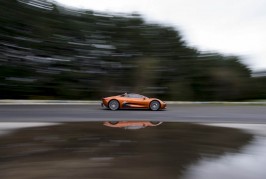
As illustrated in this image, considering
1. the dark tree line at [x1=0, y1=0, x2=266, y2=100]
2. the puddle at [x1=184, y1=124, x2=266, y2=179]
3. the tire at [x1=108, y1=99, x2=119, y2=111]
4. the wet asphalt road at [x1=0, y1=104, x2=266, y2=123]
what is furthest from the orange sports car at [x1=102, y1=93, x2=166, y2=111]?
the dark tree line at [x1=0, y1=0, x2=266, y2=100]

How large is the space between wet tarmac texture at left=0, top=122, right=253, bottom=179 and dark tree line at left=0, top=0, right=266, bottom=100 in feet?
66.7

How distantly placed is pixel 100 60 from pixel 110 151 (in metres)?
25.0

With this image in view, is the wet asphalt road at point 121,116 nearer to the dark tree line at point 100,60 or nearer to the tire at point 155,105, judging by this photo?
the tire at point 155,105

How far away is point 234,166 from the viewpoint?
17.4 feet

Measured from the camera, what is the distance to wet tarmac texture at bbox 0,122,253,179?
4.82m

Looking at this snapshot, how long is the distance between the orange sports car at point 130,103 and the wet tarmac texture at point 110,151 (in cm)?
799

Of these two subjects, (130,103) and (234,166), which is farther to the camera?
(130,103)

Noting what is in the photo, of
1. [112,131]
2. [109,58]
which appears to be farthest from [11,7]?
[112,131]

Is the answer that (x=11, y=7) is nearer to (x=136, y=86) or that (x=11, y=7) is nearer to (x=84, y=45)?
(x=84, y=45)

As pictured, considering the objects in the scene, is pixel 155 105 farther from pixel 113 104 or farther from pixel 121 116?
pixel 121 116

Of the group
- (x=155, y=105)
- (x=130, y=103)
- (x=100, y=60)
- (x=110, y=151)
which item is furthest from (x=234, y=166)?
(x=100, y=60)

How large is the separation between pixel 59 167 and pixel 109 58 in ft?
85.9

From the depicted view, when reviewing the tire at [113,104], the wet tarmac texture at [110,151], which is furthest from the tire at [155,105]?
the wet tarmac texture at [110,151]

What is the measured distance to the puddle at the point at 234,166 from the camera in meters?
4.75
